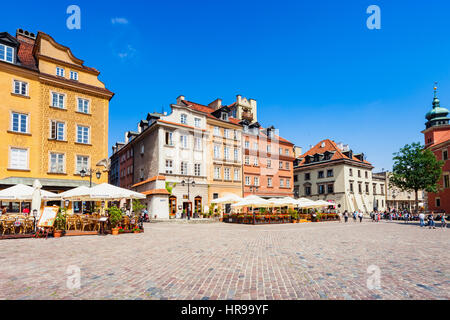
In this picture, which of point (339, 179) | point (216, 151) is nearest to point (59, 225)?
point (216, 151)

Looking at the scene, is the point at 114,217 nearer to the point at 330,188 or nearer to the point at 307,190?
the point at 330,188

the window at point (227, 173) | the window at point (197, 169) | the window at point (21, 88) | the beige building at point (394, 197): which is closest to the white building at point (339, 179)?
the beige building at point (394, 197)

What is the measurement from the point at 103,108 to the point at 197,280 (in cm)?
2883

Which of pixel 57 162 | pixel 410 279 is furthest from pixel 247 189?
pixel 410 279

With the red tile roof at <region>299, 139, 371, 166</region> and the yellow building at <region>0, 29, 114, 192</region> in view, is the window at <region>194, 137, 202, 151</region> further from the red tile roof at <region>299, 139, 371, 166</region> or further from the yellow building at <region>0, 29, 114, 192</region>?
the red tile roof at <region>299, 139, 371, 166</region>

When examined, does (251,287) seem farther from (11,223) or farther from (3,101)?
(3,101)

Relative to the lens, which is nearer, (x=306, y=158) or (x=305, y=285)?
(x=305, y=285)

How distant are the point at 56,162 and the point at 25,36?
15.2 metres

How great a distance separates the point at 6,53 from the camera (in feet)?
86.9

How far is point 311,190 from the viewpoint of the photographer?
6419 centimetres

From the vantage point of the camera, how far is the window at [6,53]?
26219 mm

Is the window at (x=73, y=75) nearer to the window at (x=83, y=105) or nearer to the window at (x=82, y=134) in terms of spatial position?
the window at (x=83, y=105)

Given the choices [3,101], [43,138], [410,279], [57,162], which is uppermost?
[3,101]

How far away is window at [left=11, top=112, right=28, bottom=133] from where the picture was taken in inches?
1032
